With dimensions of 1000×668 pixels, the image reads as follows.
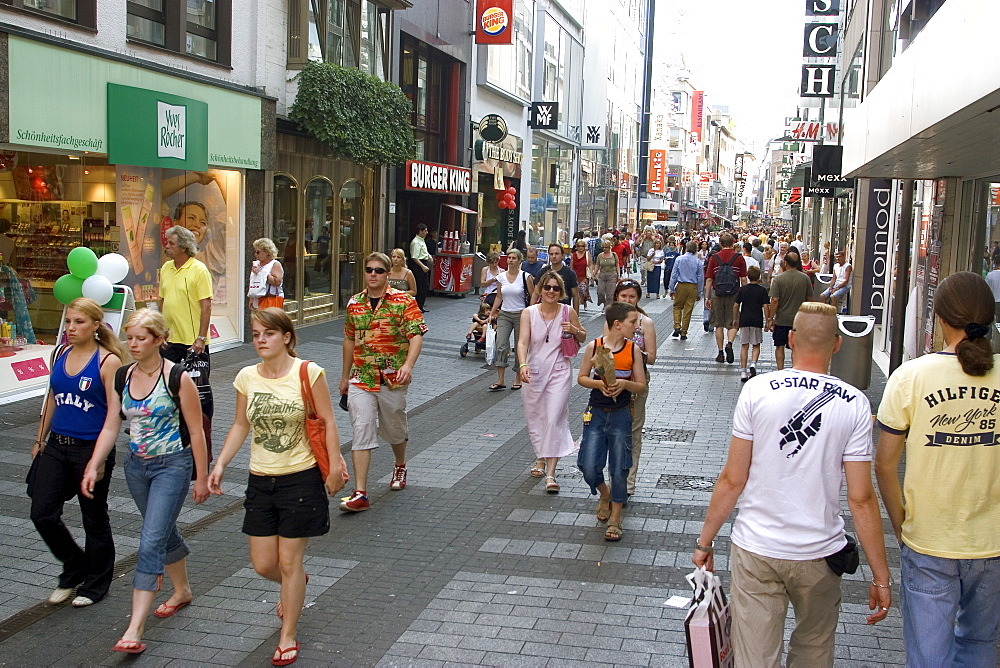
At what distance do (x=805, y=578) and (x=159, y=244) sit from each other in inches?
480

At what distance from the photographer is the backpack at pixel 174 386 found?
16.5 feet

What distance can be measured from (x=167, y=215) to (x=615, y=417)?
372 inches

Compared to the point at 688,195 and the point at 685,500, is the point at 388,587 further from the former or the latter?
the point at 688,195

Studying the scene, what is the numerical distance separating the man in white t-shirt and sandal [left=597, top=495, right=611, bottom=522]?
10.9ft

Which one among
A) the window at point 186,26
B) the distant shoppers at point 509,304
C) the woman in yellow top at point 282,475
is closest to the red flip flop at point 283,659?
the woman in yellow top at point 282,475

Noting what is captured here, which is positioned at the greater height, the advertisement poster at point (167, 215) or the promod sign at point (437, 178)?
the promod sign at point (437, 178)

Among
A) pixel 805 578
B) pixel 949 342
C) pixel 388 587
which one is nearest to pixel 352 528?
pixel 388 587

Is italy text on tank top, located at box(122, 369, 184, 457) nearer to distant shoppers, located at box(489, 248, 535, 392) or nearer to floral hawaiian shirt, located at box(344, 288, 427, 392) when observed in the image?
floral hawaiian shirt, located at box(344, 288, 427, 392)

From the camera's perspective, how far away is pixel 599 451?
6828 millimetres

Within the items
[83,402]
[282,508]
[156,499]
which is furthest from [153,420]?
[282,508]

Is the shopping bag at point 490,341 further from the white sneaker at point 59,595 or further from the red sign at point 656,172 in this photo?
the red sign at point 656,172

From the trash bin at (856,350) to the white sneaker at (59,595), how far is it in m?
8.68

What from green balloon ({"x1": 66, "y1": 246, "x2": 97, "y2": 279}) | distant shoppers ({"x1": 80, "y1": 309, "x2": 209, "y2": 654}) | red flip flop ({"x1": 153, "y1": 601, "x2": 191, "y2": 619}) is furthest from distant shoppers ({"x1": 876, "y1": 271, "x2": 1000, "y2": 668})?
green balloon ({"x1": 66, "y1": 246, "x2": 97, "y2": 279})

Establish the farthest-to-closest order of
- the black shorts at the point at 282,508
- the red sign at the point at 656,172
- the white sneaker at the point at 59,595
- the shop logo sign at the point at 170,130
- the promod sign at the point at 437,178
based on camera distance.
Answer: the red sign at the point at 656,172, the promod sign at the point at 437,178, the shop logo sign at the point at 170,130, the white sneaker at the point at 59,595, the black shorts at the point at 282,508
